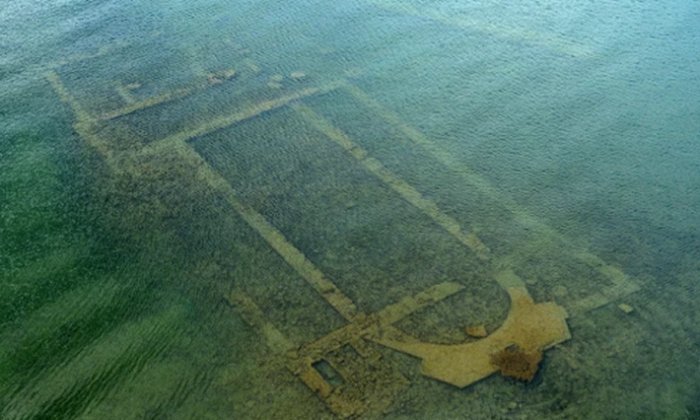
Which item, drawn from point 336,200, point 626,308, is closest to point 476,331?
point 626,308

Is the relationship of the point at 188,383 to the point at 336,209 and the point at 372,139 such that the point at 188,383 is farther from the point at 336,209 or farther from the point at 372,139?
the point at 372,139

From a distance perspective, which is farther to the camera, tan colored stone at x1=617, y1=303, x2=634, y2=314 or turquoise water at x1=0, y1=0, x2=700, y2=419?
tan colored stone at x1=617, y1=303, x2=634, y2=314

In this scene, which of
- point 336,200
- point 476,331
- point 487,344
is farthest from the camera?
point 336,200

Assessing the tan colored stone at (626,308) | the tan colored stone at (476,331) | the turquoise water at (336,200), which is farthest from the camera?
the tan colored stone at (626,308)

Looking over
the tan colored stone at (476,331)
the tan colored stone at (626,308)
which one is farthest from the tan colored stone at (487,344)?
the tan colored stone at (626,308)

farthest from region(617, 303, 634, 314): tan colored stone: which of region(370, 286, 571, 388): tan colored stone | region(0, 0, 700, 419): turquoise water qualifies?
region(370, 286, 571, 388): tan colored stone

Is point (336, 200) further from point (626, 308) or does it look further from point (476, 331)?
point (626, 308)

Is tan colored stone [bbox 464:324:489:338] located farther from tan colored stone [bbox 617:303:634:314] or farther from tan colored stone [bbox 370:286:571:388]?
tan colored stone [bbox 617:303:634:314]

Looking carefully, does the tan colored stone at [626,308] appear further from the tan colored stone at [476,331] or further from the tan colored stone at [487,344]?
the tan colored stone at [476,331]
